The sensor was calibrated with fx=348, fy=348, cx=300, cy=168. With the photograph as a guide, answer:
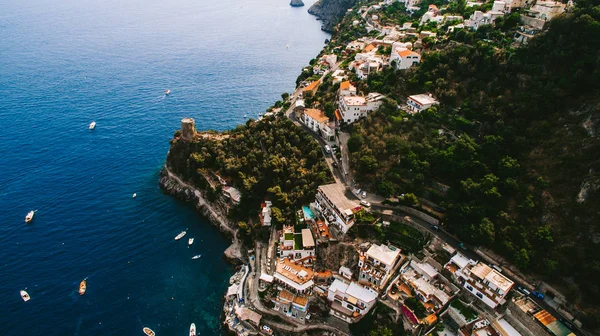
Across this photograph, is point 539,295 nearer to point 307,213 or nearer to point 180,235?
point 307,213

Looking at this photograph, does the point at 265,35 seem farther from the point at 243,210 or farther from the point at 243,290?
the point at 243,290

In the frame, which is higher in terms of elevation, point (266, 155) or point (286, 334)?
point (266, 155)

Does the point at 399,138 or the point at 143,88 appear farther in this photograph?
the point at 143,88

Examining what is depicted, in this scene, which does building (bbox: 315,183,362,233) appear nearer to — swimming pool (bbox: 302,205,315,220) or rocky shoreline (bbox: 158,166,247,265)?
swimming pool (bbox: 302,205,315,220)

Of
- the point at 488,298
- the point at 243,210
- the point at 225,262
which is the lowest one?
the point at 225,262

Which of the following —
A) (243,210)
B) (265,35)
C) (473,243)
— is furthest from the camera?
(265,35)

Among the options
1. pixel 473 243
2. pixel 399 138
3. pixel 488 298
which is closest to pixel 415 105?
pixel 399 138

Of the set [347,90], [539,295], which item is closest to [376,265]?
[539,295]
